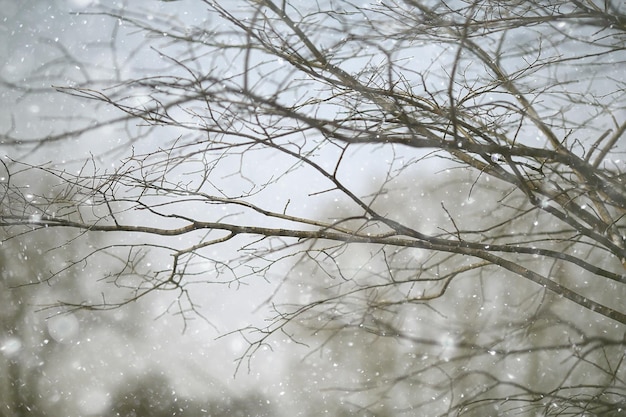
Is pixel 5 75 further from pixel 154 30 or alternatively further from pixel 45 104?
pixel 154 30

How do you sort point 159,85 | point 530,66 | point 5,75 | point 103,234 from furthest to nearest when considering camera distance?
point 103,234
point 5,75
point 530,66
point 159,85

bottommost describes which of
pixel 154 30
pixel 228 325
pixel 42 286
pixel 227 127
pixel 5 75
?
pixel 227 127

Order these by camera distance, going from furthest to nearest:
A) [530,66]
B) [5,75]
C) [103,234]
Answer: [103,234], [5,75], [530,66]

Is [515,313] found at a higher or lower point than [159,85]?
higher

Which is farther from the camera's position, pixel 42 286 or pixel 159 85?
pixel 42 286

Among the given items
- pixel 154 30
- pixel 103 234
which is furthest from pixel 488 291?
pixel 154 30

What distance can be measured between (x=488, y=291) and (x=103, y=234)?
4.48 meters

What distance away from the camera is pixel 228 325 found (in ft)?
21.9

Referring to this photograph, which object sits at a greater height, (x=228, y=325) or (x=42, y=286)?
(x=42, y=286)

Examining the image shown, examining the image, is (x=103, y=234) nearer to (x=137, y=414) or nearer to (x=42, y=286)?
(x=42, y=286)

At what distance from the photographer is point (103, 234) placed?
21.2 ft

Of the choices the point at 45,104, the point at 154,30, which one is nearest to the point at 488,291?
the point at 154,30

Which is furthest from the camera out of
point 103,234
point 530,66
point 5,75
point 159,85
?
point 103,234

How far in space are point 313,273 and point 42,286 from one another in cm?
307
